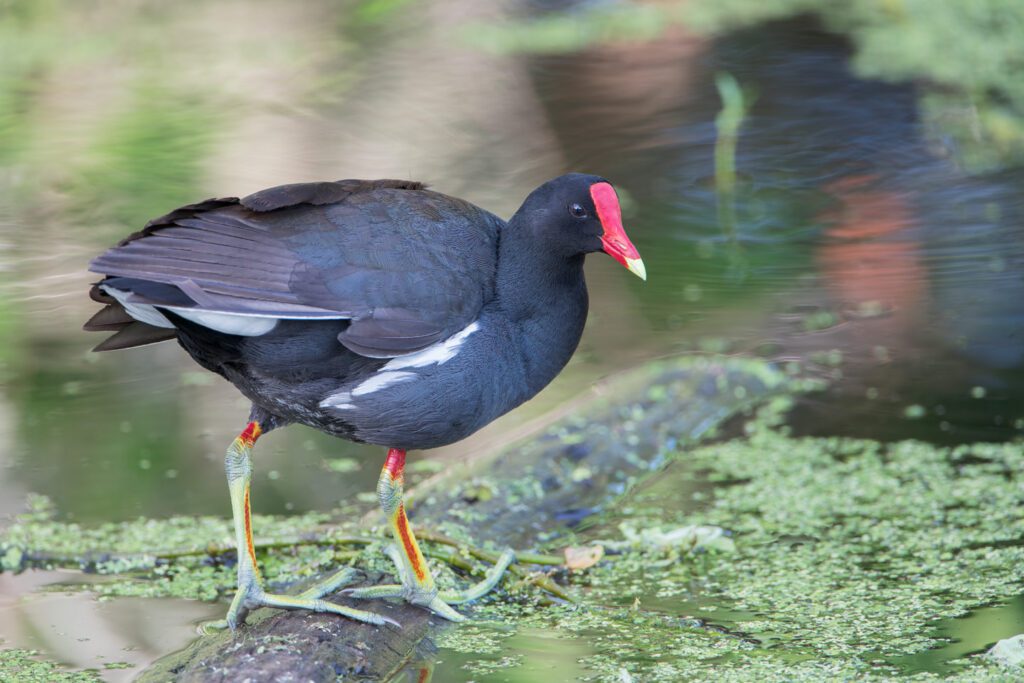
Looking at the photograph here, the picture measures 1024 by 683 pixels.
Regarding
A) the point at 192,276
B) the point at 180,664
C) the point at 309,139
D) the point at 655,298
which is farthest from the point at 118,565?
the point at 309,139

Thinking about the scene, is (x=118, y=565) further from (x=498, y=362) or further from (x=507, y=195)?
(x=507, y=195)

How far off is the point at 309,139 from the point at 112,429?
3257mm

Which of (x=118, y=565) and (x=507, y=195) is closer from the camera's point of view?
(x=118, y=565)

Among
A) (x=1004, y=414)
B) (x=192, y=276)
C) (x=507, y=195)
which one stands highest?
(x=192, y=276)

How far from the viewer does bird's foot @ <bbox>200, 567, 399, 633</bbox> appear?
9.12 ft

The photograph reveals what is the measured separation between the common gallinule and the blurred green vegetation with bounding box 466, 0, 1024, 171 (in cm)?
443

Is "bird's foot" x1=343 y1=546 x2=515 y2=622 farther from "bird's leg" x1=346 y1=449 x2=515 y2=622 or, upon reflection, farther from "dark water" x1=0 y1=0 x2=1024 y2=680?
"dark water" x1=0 y1=0 x2=1024 y2=680

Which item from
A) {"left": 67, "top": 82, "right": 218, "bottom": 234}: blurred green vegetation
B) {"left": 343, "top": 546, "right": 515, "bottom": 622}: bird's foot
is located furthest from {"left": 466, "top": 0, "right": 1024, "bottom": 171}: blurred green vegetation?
{"left": 343, "top": 546, "right": 515, "bottom": 622}: bird's foot

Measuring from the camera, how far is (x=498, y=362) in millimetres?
2908

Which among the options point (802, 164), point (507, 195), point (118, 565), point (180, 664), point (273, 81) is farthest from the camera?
point (273, 81)

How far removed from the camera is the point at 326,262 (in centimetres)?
278

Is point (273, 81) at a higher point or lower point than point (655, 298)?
higher

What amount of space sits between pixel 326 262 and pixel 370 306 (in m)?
0.14

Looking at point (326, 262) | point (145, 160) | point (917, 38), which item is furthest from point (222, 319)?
point (917, 38)
